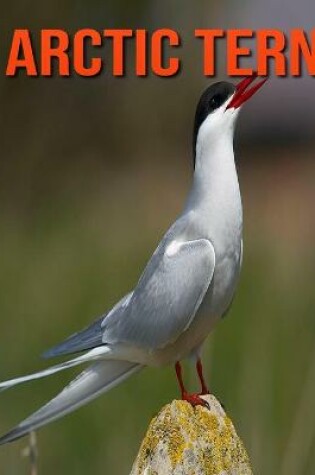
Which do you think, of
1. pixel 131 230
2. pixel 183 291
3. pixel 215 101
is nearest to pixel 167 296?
pixel 183 291

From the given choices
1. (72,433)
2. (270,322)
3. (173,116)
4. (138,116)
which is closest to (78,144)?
(138,116)

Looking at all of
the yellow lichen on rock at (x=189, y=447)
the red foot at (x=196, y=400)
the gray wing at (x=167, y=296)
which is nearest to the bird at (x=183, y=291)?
the gray wing at (x=167, y=296)

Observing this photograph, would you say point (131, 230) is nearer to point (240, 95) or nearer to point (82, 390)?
point (240, 95)

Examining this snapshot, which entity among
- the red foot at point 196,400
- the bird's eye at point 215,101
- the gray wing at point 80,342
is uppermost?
the bird's eye at point 215,101

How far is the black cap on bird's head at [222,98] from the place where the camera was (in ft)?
6.91

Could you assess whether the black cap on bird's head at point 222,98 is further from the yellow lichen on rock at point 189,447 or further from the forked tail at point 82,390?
the yellow lichen on rock at point 189,447

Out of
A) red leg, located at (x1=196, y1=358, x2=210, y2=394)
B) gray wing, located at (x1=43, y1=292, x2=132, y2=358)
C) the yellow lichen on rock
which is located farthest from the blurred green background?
the yellow lichen on rock

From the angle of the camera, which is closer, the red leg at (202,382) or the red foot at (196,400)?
the red foot at (196,400)

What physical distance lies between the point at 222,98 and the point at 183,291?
1.04ft

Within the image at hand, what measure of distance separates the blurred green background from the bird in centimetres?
74

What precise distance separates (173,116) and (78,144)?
2.58 feet

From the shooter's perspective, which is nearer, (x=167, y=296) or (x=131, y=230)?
(x=167, y=296)

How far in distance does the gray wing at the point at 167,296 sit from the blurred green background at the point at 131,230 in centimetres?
75

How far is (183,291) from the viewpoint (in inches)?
79.1
